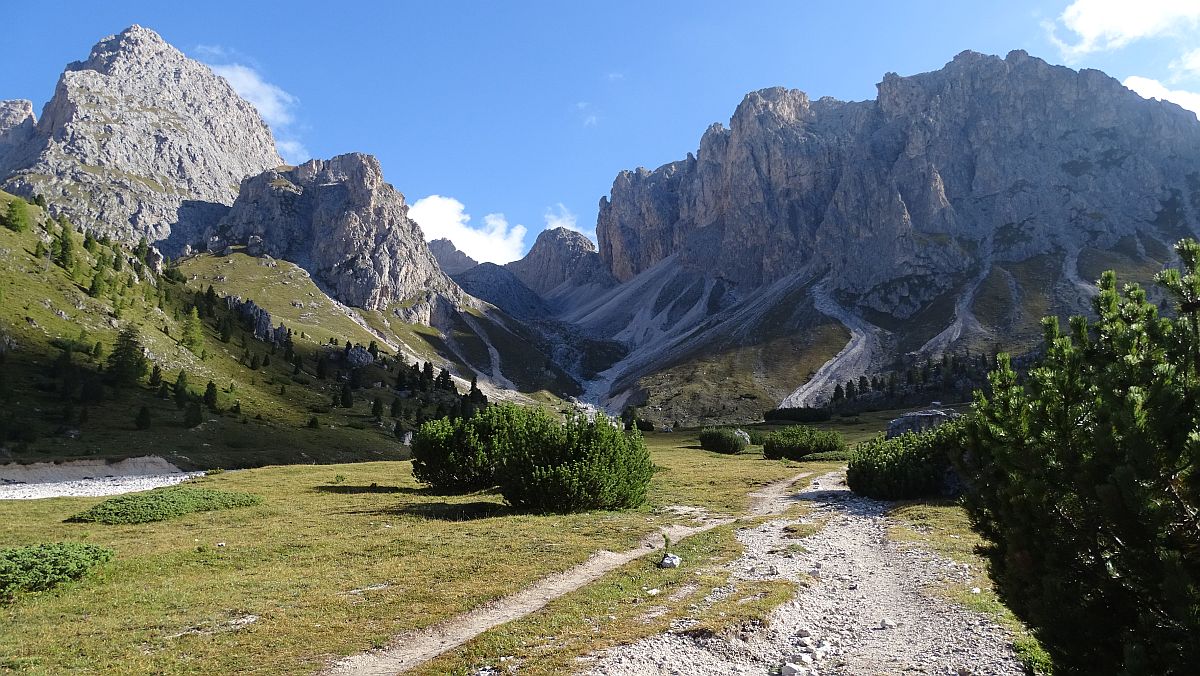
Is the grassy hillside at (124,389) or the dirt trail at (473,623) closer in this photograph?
the dirt trail at (473,623)

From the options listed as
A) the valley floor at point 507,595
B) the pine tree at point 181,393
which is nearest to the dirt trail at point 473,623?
the valley floor at point 507,595

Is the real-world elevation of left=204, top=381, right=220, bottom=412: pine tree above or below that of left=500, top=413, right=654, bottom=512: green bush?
above

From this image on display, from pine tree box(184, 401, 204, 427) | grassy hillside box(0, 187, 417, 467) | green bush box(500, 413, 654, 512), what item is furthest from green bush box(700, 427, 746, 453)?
pine tree box(184, 401, 204, 427)

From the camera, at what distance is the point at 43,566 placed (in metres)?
16.3

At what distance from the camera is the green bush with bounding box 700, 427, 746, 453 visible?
74500 mm

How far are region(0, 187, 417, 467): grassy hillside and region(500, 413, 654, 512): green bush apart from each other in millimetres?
43113

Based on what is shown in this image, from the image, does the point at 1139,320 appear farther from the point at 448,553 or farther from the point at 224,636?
the point at 448,553

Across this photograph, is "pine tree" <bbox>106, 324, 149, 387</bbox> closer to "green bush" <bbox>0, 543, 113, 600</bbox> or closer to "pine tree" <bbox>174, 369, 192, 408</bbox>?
"pine tree" <bbox>174, 369, 192, 408</bbox>

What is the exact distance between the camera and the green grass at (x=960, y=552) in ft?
32.5

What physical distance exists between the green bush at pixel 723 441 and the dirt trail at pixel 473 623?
180ft

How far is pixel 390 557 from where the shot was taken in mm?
19422

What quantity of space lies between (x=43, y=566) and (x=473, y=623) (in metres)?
12.4

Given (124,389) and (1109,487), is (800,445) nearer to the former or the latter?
(1109,487)

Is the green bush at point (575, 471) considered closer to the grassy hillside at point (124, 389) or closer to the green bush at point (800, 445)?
the green bush at point (800, 445)
